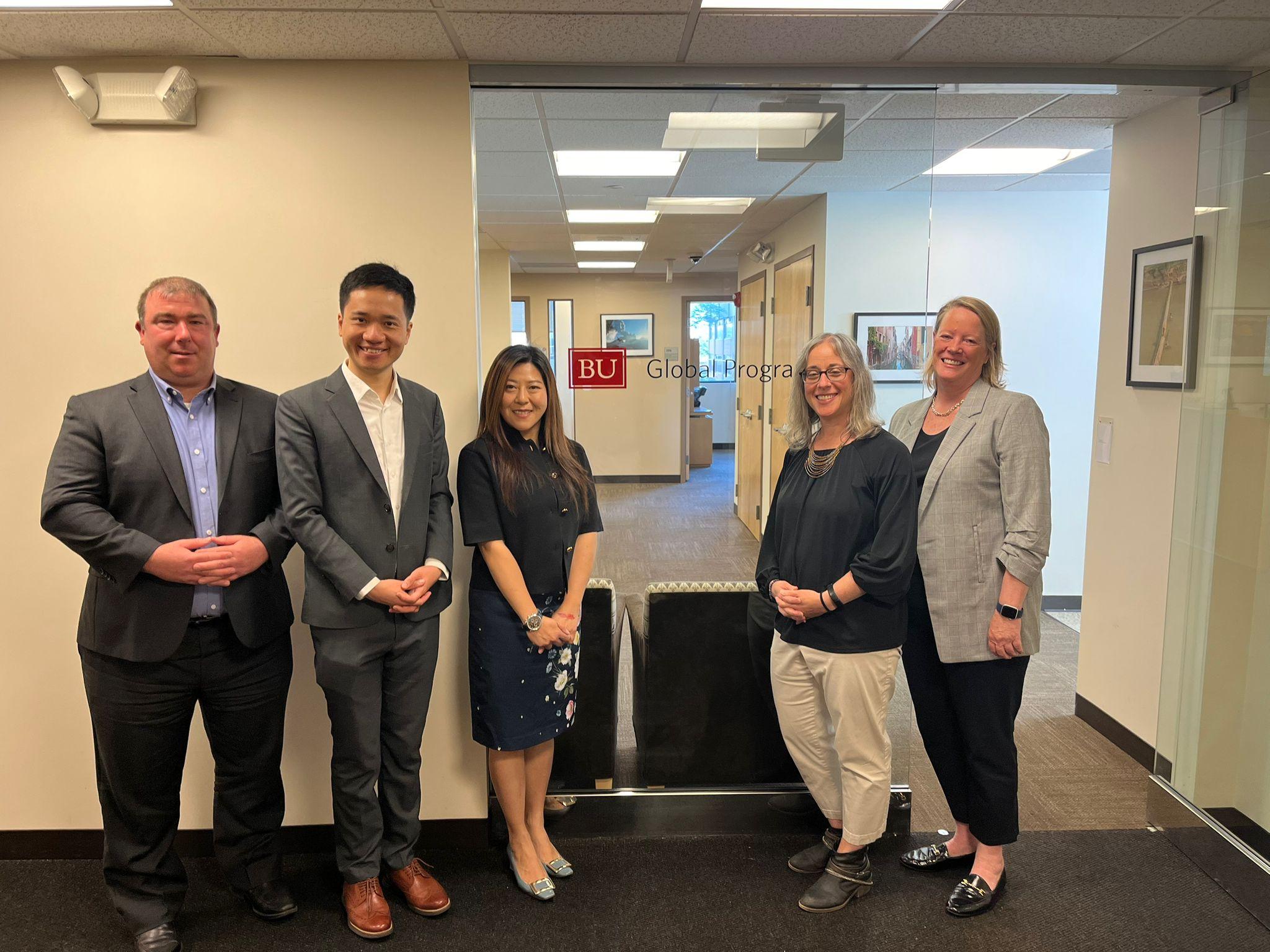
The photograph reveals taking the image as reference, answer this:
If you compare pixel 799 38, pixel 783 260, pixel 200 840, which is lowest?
pixel 200 840

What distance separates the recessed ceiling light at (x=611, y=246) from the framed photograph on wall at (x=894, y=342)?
79cm

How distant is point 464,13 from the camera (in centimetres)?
208

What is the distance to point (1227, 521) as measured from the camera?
8.56ft

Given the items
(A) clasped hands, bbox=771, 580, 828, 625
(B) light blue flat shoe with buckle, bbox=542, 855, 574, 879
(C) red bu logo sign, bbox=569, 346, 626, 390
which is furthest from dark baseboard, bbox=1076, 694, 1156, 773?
(C) red bu logo sign, bbox=569, 346, 626, 390

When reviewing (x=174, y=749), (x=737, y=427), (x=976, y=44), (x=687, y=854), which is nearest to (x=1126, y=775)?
(x=687, y=854)

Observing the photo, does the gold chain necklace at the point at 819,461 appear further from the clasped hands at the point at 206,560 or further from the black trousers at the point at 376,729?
the clasped hands at the point at 206,560

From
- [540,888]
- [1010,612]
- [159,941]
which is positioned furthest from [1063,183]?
[159,941]

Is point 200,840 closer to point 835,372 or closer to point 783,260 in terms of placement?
point 835,372

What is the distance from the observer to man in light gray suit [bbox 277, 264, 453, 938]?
2139 mm

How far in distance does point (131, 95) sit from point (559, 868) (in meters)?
2.56

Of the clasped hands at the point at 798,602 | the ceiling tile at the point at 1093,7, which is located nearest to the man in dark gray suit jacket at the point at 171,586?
the clasped hands at the point at 798,602

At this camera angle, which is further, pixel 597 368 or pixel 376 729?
pixel 597 368

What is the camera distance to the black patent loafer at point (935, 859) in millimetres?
2551

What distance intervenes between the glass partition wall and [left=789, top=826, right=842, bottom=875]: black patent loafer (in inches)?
46.2
